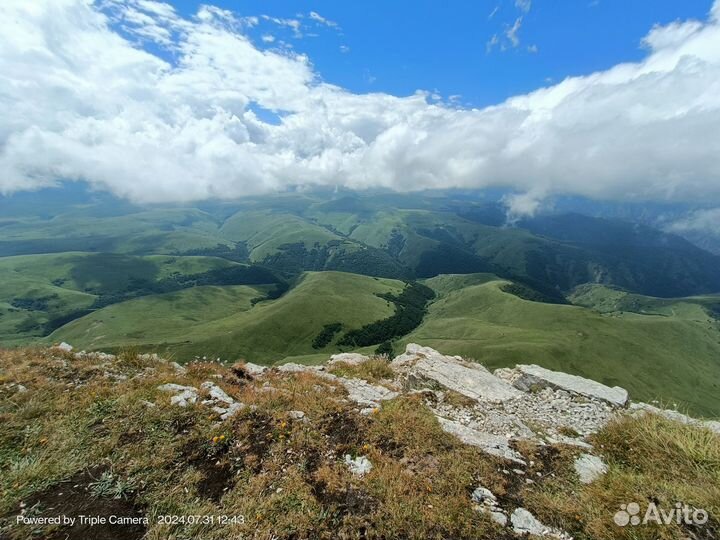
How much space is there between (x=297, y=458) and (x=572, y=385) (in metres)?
17.8

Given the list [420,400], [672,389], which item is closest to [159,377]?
[420,400]

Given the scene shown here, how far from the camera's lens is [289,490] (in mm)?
7625

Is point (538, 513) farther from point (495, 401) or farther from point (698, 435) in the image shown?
point (495, 401)

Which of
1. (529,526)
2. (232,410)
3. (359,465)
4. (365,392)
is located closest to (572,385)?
(365,392)

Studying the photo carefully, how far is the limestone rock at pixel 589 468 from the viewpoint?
28.7 ft

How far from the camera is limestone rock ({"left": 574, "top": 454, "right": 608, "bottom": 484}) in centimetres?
873

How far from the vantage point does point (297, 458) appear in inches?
350

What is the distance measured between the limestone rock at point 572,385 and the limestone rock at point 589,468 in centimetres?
985

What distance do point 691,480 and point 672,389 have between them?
218 metres

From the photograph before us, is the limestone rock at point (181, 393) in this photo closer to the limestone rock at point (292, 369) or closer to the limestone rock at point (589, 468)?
the limestone rock at point (292, 369)

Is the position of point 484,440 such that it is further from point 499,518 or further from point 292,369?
point 292,369

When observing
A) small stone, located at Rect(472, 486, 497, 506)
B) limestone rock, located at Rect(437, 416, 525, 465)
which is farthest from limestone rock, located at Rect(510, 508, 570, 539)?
limestone rock, located at Rect(437, 416, 525, 465)

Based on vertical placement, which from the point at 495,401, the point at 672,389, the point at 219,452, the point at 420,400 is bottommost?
the point at 672,389

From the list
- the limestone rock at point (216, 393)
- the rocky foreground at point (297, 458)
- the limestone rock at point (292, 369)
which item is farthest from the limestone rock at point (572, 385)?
the limestone rock at point (216, 393)
